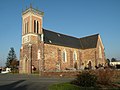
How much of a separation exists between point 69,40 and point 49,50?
1285cm

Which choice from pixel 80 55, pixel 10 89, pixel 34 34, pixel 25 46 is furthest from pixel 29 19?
pixel 10 89

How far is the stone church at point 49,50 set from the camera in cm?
4450

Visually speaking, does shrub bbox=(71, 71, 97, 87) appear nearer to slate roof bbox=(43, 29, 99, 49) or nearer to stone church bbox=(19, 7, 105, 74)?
stone church bbox=(19, 7, 105, 74)

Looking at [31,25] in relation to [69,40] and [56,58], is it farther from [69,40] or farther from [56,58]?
[69,40]

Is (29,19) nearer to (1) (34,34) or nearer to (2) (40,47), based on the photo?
(1) (34,34)

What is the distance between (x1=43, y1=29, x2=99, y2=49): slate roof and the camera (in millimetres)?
48069

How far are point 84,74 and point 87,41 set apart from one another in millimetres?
45056

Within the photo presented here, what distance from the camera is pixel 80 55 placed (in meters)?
56.1

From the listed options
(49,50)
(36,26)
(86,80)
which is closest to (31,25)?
(36,26)

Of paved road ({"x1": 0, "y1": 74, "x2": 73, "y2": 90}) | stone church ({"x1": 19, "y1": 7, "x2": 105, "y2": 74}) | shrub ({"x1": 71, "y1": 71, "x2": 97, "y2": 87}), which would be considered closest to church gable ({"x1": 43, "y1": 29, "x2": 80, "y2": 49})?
stone church ({"x1": 19, "y1": 7, "x2": 105, "y2": 74})

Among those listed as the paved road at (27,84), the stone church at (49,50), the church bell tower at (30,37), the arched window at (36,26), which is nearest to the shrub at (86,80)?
the paved road at (27,84)

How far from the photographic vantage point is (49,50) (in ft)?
149

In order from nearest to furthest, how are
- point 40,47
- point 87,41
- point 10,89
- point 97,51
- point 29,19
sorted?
point 10,89 → point 40,47 → point 29,19 → point 97,51 → point 87,41

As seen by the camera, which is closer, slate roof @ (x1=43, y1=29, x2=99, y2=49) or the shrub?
the shrub
